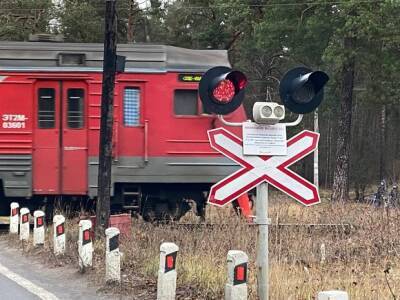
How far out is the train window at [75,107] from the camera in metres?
13.8

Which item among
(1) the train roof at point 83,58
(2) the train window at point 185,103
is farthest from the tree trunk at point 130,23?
(2) the train window at point 185,103

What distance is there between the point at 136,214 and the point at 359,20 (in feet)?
43.2

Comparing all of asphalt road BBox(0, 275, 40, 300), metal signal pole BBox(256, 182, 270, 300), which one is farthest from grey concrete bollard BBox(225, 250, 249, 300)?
asphalt road BBox(0, 275, 40, 300)

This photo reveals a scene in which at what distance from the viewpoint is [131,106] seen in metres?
13.8

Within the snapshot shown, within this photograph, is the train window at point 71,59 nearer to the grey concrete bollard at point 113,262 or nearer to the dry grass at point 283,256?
the dry grass at point 283,256

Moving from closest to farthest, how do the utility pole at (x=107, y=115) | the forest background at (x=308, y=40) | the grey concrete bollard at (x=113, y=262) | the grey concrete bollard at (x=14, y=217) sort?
the grey concrete bollard at (x=113, y=262), the utility pole at (x=107, y=115), the grey concrete bollard at (x=14, y=217), the forest background at (x=308, y=40)

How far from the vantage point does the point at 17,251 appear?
1166 centimetres

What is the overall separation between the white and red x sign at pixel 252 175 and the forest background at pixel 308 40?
16096 mm

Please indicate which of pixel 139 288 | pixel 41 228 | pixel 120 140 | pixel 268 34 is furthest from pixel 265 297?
pixel 268 34

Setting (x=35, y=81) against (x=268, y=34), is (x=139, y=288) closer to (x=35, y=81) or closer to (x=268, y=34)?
(x=35, y=81)

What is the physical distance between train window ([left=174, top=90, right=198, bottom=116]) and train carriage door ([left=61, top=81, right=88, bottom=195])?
6.08ft

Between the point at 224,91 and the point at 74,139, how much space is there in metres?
7.45

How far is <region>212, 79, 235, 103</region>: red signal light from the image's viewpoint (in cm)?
678

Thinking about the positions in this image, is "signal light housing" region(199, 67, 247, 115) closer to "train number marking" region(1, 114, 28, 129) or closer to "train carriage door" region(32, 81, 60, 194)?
"train carriage door" region(32, 81, 60, 194)
